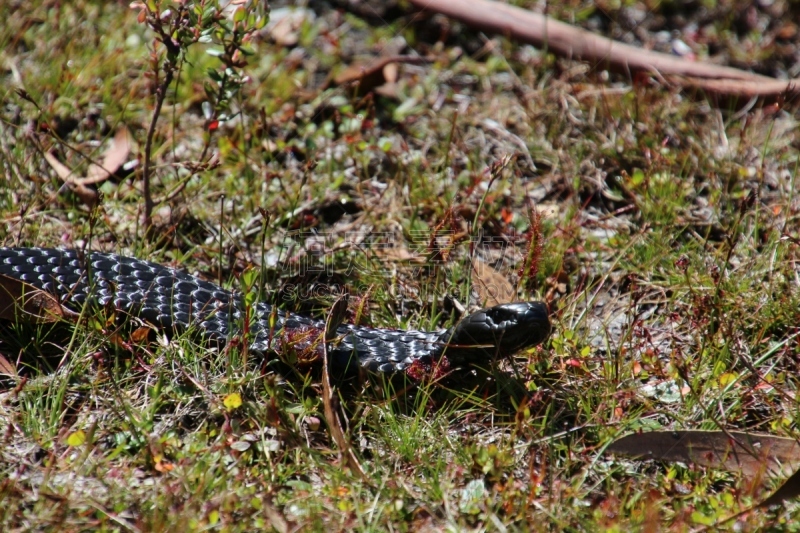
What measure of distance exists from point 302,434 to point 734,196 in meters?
2.67

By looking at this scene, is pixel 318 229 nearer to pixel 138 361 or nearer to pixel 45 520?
pixel 138 361

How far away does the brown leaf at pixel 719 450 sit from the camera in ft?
9.37

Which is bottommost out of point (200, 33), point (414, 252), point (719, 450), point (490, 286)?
point (719, 450)

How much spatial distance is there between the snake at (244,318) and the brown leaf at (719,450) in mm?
524

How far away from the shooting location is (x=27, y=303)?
3.21m

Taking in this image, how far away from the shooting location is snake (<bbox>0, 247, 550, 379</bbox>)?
306cm

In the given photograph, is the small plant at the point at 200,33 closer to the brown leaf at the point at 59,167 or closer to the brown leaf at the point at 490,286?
the brown leaf at the point at 59,167

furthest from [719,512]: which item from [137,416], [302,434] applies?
[137,416]

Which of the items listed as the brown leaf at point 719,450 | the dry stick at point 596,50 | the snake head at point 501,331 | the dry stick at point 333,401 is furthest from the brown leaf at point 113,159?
the brown leaf at point 719,450

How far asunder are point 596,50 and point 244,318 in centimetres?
309

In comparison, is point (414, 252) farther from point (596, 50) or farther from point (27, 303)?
point (596, 50)

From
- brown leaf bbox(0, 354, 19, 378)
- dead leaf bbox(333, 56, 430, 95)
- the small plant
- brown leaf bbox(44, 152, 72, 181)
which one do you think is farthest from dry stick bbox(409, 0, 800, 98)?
brown leaf bbox(0, 354, 19, 378)

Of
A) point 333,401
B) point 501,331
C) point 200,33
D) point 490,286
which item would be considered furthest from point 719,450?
point 200,33

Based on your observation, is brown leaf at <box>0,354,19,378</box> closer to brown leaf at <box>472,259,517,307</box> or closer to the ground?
the ground
